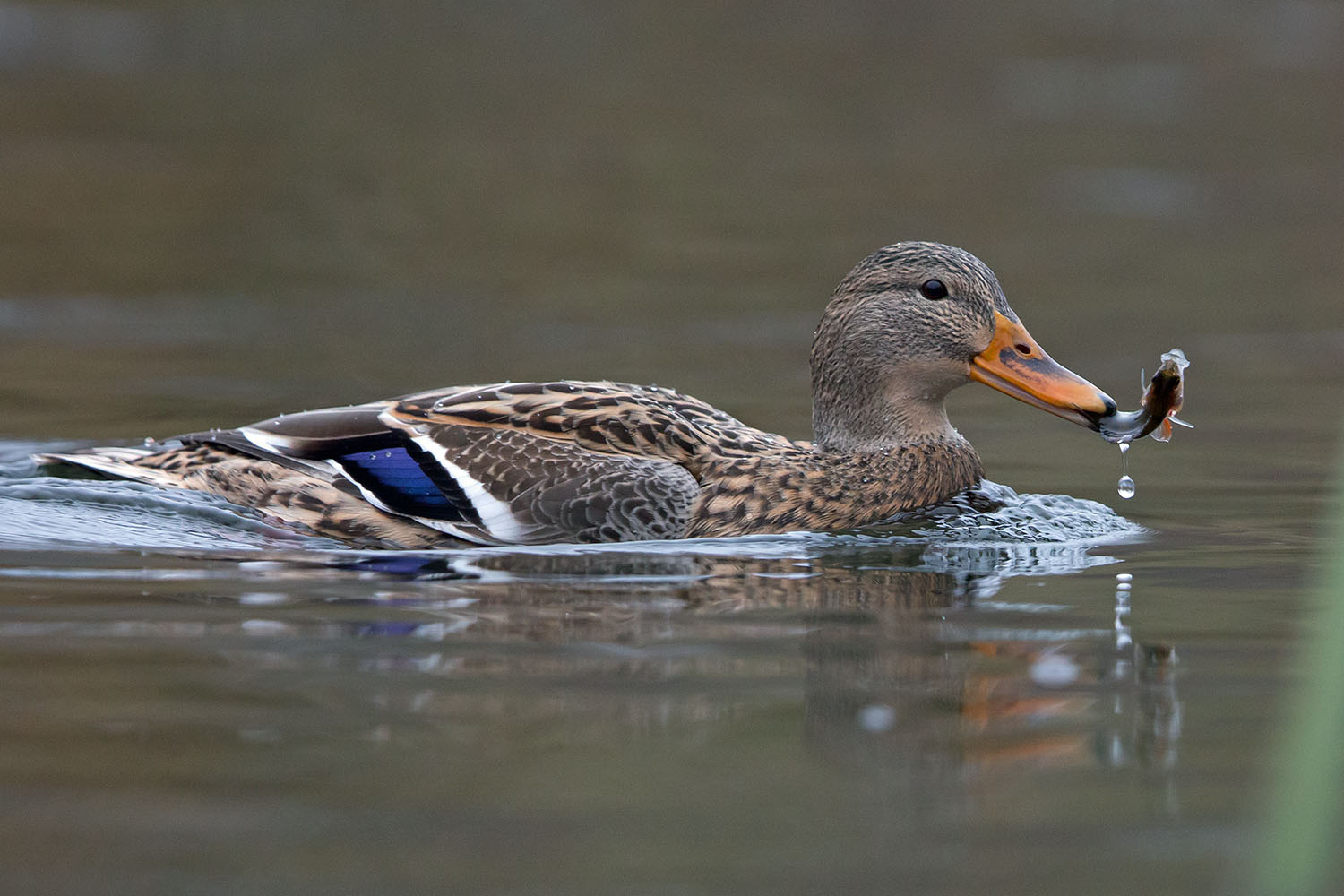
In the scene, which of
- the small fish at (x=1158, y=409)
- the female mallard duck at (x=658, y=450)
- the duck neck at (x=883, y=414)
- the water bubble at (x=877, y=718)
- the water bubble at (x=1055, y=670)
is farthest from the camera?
the duck neck at (x=883, y=414)

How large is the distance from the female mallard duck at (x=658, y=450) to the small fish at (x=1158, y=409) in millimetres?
87

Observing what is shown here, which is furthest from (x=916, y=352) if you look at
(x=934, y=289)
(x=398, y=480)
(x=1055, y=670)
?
(x=1055, y=670)

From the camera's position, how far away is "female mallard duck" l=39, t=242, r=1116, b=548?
25.2 feet

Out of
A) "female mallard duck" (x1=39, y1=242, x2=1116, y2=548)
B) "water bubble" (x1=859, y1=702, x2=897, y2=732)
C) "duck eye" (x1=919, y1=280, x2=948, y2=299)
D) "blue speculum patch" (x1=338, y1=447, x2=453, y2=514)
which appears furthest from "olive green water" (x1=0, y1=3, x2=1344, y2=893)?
"duck eye" (x1=919, y1=280, x2=948, y2=299)

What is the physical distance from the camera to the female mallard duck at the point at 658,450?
25.2ft

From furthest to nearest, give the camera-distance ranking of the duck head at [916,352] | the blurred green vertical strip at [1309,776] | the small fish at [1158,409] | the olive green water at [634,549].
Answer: the duck head at [916,352] → the small fish at [1158,409] → the olive green water at [634,549] → the blurred green vertical strip at [1309,776]

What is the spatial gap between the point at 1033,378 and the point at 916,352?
0.58 meters

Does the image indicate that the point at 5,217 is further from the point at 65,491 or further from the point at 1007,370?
the point at 1007,370

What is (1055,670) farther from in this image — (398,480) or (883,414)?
(398,480)

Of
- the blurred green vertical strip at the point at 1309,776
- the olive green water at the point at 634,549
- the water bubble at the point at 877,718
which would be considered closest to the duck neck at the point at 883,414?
the olive green water at the point at 634,549

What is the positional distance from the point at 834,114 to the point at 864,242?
8.78 metres

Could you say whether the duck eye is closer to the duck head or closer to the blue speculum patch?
the duck head

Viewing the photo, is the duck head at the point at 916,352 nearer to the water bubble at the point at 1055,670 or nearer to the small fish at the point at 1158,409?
the small fish at the point at 1158,409

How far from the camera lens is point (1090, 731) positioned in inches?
198
